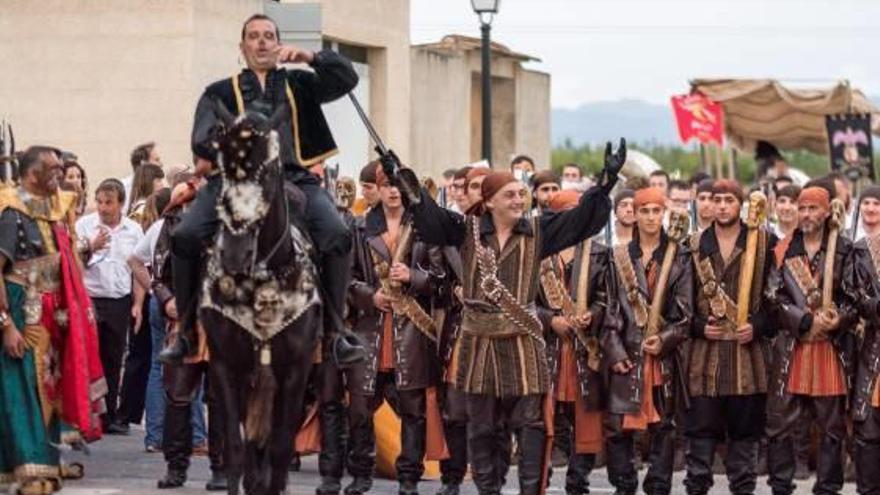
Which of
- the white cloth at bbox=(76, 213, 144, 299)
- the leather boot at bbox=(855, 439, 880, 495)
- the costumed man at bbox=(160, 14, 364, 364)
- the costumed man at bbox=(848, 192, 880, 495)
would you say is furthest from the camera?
the white cloth at bbox=(76, 213, 144, 299)

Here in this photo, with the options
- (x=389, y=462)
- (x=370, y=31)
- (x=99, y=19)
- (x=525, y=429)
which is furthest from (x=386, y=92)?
(x=525, y=429)

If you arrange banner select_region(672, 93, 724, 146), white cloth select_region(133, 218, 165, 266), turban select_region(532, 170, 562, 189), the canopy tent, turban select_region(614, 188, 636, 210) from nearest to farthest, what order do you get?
turban select_region(614, 188, 636, 210) < white cloth select_region(133, 218, 165, 266) < turban select_region(532, 170, 562, 189) < banner select_region(672, 93, 724, 146) < the canopy tent

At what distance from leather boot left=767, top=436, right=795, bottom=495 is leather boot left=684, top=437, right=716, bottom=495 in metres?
0.40

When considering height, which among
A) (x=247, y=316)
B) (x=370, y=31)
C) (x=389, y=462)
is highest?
(x=370, y=31)

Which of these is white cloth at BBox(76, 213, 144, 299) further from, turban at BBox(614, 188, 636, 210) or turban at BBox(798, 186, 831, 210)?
turban at BBox(798, 186, 831, 210)

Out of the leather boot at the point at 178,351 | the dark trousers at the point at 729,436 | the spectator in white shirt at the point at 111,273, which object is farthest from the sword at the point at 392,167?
the spectator in white shirt at the point at 111,273

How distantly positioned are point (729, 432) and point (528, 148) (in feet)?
72.0

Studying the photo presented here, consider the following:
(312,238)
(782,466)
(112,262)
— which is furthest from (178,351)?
(112,262)

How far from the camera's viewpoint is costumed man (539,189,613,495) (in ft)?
51.1

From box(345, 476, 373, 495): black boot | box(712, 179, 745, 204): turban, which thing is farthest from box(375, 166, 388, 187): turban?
box(712, 179, 745, 204): turban

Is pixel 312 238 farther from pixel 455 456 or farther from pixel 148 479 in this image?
pixel 148 479

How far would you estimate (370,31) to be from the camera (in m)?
29.9

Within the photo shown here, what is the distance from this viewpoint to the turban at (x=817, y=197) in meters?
15.4

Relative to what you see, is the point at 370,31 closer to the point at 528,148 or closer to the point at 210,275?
the point at 528,148
